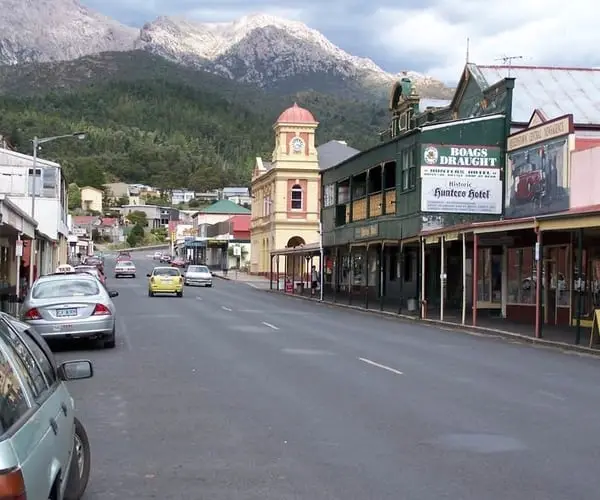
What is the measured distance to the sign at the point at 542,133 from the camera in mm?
28031

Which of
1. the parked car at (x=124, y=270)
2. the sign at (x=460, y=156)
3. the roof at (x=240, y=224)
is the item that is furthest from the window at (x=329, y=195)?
the roof at (x=240, y=224)

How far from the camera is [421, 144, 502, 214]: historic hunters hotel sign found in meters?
34.0

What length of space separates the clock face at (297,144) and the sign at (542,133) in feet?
141

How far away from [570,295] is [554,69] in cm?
1350

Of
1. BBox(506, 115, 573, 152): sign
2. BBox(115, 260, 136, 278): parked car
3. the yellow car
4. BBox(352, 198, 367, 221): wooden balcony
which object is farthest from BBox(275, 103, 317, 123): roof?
BBox(506, 115, 573, 152): sign

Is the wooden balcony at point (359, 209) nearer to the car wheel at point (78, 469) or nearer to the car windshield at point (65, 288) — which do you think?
the car windshield at point (65, 288)

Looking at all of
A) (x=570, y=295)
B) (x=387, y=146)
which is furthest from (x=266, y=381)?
(x=387, y=146)

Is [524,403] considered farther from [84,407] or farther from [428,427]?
[84,407]

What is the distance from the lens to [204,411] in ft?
36.8

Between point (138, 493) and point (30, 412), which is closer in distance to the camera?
point (30, 412)

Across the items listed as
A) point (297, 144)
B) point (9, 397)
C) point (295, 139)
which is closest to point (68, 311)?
point (9, 397)

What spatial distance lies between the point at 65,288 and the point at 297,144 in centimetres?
5807

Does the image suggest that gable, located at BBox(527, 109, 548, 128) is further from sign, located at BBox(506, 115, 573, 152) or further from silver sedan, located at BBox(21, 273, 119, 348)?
silver sedan, located at BBox(21, 273, 119, 348)

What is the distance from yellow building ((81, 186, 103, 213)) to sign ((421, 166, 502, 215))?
Result: 15448 cm
